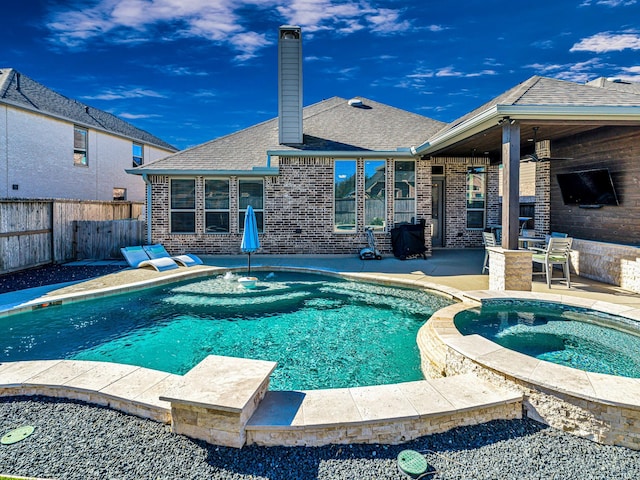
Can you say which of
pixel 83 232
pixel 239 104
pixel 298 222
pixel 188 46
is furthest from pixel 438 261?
pixel 239 104

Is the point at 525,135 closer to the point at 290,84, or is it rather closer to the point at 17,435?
the point at 290,84

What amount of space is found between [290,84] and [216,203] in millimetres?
4438

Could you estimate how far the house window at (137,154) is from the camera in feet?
65.5

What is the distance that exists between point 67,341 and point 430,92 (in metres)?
21.0

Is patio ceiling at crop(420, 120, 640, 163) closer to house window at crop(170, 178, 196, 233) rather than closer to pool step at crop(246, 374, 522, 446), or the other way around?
pool step at crop(246, 374, 522, 446)

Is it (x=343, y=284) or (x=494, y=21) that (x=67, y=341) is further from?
(x=494, y=21)

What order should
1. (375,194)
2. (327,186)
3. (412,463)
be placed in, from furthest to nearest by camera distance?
(375,194)
(327,186)
(412,463)

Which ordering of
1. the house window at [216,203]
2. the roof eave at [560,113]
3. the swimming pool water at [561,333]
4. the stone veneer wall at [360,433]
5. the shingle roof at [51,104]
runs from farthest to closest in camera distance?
the shingle roof at [51,104] < the house window at [216,203] < the roof eave at [560,113] < the swimming pool water at [561,333] < the stone veneer wall at [360,433]

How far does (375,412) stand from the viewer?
9.29 ft

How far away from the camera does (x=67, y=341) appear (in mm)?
5219

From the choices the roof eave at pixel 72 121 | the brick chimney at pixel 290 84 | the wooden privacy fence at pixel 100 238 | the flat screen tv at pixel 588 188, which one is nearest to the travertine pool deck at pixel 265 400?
the flat screen tv at pixel 588 188

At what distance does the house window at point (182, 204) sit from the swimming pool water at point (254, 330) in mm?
4043

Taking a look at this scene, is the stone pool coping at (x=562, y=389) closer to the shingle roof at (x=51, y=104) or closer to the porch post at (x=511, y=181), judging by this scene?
the porch post at (x=511, y=181)

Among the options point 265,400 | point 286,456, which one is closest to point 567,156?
point 265,400
